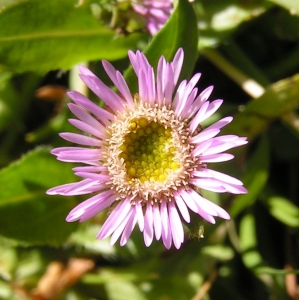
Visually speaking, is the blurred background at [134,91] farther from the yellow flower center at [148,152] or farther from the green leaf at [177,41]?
the yellow flower center at [148,152]

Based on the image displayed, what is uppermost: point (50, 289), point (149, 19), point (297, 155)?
point (149, 19)

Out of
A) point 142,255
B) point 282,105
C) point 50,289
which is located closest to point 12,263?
point 50,289

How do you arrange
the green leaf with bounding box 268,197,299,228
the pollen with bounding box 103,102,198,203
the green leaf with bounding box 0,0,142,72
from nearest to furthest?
1. the pollen with bounding box 103,102,198,203
2. the green leaf with bounding box 0,0,142,72
3. the green leaf with bounding box 268,197,299,228

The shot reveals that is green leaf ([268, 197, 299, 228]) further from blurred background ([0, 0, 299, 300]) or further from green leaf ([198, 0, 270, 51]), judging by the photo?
green leaf ([198, 0, 270, 51])

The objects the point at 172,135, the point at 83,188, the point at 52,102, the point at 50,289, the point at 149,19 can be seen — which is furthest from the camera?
the point at 52,102

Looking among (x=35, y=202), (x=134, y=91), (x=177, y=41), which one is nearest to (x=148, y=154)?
(x=134, y=91)

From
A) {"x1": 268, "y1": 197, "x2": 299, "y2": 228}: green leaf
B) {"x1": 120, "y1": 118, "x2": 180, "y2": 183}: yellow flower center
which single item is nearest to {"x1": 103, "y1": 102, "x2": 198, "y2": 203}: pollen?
{"x1": 120, "y1": 118, "x2": 180, "y2": 183}: yellow flower center

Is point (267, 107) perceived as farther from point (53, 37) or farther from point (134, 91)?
point (53, 37)

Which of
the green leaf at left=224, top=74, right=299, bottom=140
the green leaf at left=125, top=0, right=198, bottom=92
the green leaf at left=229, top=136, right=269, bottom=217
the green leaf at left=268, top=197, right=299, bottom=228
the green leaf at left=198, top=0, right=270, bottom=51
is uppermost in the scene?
the green leaf at left=125, top=0, right=198, bottom=92

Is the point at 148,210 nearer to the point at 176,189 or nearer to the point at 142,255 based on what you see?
the point at 176,189
